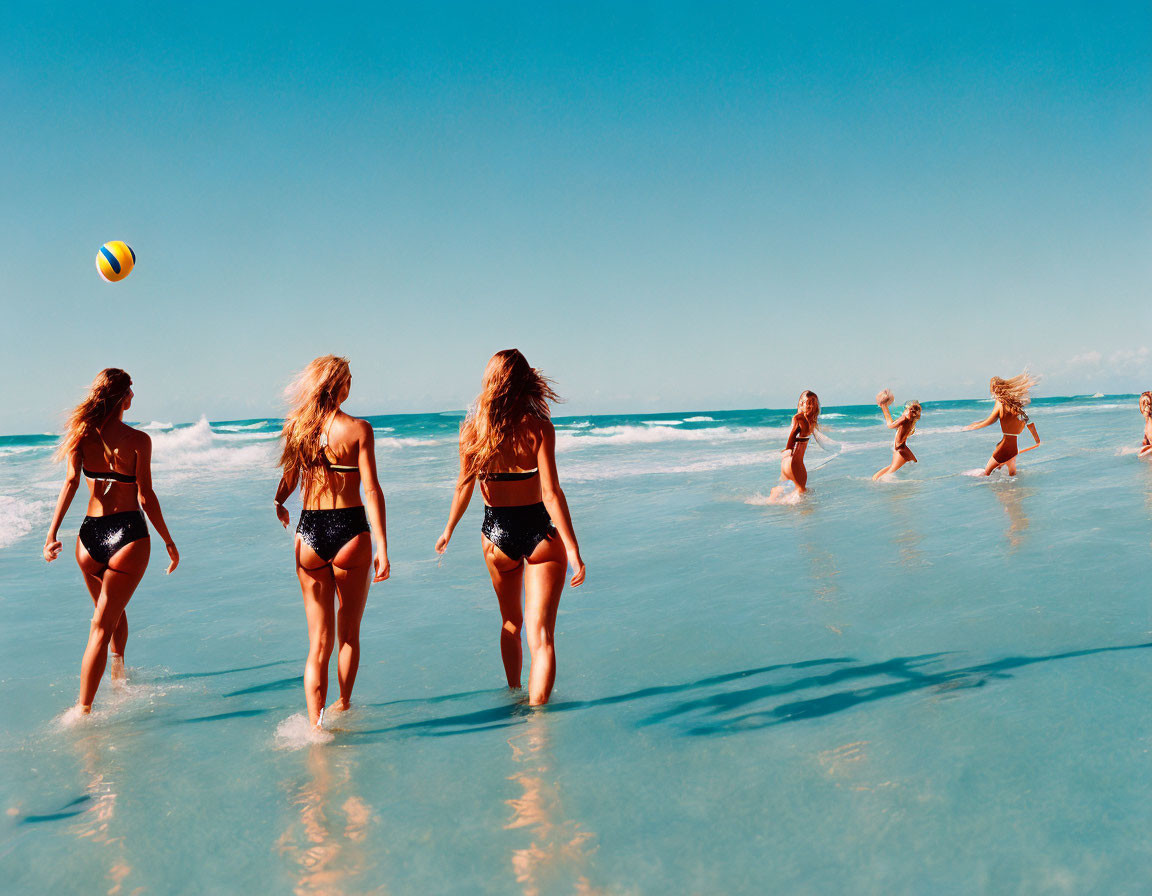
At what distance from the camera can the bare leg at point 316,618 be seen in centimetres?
419

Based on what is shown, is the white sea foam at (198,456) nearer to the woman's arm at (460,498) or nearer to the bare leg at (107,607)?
the bare leg at (107,607)

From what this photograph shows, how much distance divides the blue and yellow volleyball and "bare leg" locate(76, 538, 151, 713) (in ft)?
12.6

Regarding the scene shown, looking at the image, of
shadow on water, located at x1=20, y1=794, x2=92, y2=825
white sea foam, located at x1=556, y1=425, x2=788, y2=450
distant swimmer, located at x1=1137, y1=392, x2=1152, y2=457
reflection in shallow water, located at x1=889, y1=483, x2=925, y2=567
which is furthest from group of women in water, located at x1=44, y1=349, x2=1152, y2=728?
white sea foam, located at x1=556, y1=425, x2=788, y2=450

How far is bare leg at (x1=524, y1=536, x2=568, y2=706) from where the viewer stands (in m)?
4.26

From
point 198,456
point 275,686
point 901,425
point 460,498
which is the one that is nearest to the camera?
point 460,498

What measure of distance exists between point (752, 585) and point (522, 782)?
147 inches

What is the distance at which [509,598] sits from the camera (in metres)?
4.53

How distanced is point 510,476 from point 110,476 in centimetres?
244

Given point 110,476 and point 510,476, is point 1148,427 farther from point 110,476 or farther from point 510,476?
point 110,476

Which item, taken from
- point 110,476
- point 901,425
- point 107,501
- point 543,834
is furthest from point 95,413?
point 901,425

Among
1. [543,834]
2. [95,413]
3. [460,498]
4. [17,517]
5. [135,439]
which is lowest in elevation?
[543,834]

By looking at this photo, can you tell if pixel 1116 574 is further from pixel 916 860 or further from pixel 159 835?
pixel 159 835

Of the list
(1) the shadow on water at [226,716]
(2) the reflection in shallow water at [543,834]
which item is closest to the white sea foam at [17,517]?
(1) the shadow on water at [226,716]

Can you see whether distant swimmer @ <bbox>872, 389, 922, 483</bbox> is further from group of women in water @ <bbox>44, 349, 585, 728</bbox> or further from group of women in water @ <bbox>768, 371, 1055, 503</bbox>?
group of women in water @ <bbox>44, 349, 585, 728</bbox>
